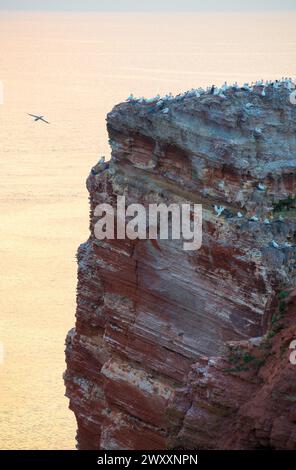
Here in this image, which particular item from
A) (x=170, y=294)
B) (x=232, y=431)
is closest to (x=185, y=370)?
(x=170, y=294)

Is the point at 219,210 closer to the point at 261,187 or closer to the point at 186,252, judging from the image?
the point at 261,187

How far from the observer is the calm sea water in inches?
2286

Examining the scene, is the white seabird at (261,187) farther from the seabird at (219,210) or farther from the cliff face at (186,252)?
the seabird at (219,210)

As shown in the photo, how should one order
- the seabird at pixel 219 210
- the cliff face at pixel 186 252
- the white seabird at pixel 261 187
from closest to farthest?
the cliff face at pixel 186 252, the seabird at pixel 219 210, the white seabird at pixel 261 187

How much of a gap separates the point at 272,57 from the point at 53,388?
11674cm

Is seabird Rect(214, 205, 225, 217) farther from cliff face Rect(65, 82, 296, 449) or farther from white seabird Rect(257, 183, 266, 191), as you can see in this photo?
white seabird Rect(257, 183, 266, 191)

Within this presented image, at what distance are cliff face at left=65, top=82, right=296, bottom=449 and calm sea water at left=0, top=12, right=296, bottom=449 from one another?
612 inches

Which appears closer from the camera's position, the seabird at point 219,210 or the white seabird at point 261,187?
the seabird at point 219,210

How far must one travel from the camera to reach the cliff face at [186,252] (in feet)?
111

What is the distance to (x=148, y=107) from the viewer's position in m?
35.7

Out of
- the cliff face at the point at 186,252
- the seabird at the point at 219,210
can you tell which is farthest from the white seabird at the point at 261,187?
the seabird at the point at 219,210

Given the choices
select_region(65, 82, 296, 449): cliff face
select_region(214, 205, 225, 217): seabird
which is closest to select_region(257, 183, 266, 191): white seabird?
select_region(65, 82, 296, 449): cliff face

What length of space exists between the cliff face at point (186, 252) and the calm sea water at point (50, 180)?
15533 millimetres

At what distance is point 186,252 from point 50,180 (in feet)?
233
